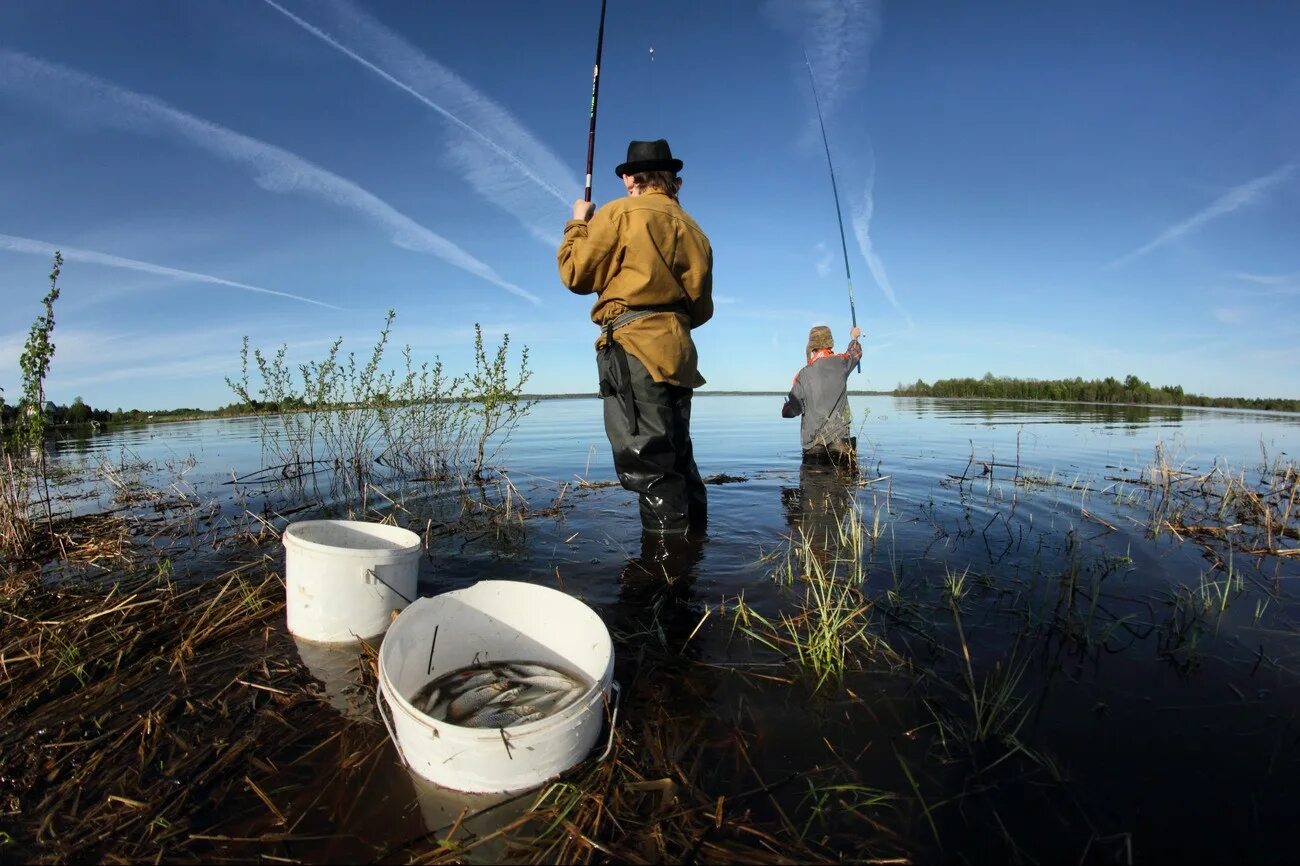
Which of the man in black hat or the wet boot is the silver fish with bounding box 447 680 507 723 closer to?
the man in black hat

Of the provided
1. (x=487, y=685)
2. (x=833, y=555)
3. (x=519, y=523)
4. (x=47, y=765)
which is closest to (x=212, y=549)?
(x=519, y=523)

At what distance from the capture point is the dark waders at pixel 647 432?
506cm

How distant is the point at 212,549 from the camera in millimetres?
5684

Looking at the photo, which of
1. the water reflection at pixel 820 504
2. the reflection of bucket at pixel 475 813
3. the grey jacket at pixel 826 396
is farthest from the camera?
the grey jacket at pixel 826 396

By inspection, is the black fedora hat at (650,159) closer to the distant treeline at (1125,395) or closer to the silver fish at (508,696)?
the silver fish at (508,696)

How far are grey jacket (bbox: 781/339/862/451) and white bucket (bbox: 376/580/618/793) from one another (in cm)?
772

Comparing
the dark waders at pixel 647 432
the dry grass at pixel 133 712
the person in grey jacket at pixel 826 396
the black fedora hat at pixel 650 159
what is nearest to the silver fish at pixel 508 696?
the dry grass at pixel 133 712

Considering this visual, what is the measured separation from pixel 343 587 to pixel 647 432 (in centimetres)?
276

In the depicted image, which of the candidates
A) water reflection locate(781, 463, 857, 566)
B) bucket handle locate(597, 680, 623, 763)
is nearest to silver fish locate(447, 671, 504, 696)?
bucket handle locate(597, 680, 623, 763)

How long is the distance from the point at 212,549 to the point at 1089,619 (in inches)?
307

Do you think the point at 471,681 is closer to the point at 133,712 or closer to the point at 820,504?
the point at 133,712

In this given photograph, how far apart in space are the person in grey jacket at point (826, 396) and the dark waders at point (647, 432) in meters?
5.00

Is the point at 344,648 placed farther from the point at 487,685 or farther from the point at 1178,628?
the point at 1178,628

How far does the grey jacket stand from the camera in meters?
10.1
